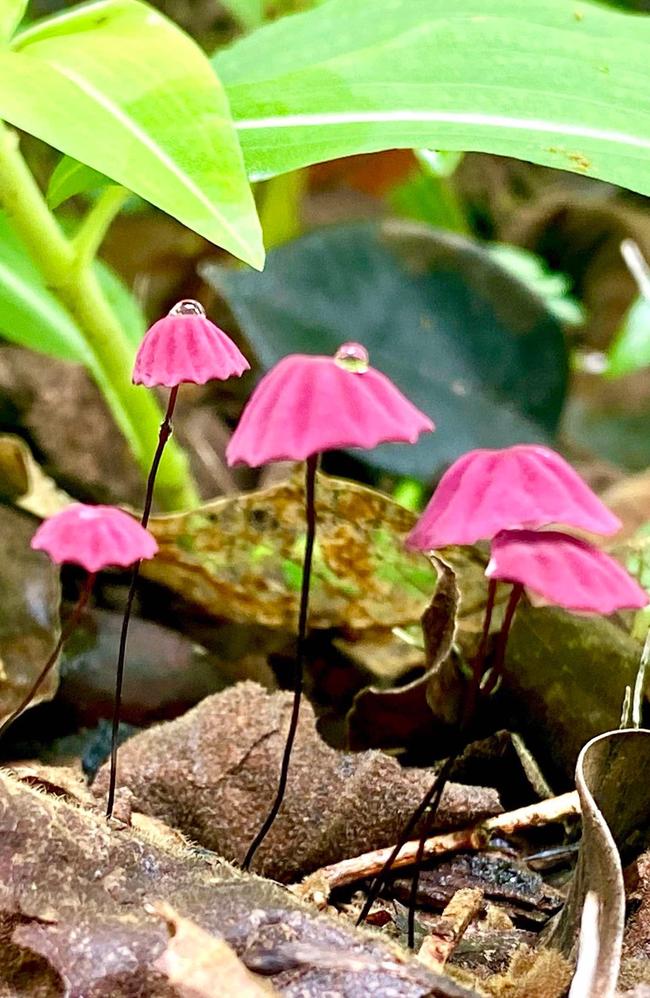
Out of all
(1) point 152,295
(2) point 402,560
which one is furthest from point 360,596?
(1) point 152,295

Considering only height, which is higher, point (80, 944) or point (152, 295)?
point (152, 295)

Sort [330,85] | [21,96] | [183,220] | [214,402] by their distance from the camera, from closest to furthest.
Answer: [183,220]
[21,96]
[330,85]
[214,402]

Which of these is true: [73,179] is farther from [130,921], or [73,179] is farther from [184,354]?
[130,921]

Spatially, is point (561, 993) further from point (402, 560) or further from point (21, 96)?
point (21, 96)

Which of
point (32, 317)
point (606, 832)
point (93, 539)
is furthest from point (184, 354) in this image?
point (32, 317)

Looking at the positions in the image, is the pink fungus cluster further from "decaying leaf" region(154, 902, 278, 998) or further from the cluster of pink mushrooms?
"decaying leaf" region(154, 902, 278, 998)

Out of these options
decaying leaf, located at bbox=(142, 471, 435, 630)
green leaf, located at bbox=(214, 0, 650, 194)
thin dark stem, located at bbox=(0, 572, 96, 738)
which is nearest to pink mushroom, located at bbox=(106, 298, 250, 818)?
thin dark stem, located at bbox=(0, 572, 96, 738)

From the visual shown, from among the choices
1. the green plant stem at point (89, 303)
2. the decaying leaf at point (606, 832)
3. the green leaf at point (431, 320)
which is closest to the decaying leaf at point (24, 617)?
the green plant stem at point (89, 303)

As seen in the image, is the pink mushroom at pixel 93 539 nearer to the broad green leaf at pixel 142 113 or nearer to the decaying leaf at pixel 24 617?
the broad green leaf at pixel 142 113
